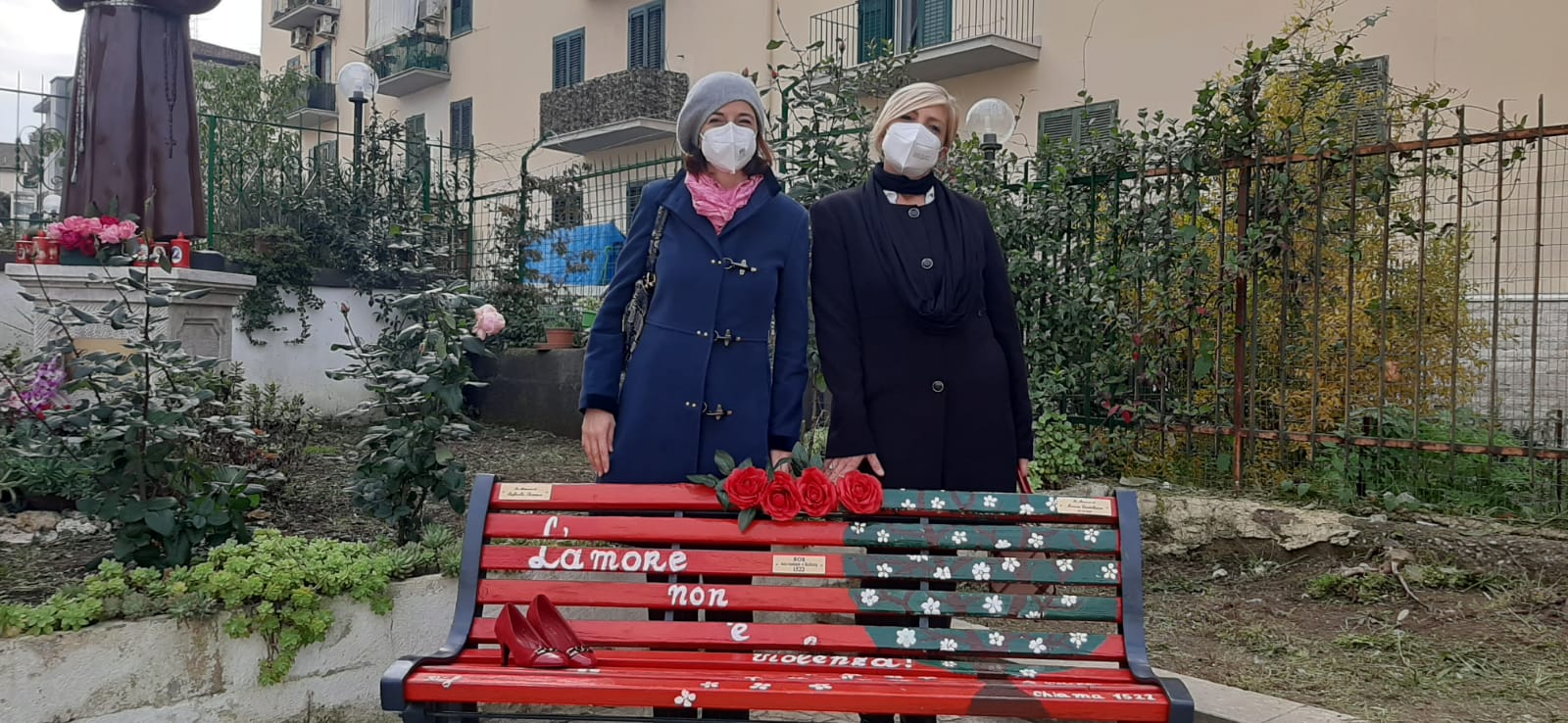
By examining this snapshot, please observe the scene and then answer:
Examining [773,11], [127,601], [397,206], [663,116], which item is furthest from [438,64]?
[127,601]

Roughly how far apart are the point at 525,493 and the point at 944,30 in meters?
14.7

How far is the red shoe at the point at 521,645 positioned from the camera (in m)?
2.55

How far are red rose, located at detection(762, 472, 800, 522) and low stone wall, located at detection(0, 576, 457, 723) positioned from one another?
1301 millimetres

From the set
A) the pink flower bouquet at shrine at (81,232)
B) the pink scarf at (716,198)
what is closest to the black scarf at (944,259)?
the pink scarf at (716,198)

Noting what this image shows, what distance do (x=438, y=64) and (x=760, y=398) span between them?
23.9 m

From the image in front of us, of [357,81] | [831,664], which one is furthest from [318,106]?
[831,664]

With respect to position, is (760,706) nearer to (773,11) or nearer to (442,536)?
(442,536)

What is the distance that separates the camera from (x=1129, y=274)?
5.94m

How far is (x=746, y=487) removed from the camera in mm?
2785

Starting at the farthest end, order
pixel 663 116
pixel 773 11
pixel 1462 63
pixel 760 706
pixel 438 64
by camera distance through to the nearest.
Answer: pixel 438 64 < pixel 663 116 < pixel 773 11 < pixel 1462 63 < pixel 760 706

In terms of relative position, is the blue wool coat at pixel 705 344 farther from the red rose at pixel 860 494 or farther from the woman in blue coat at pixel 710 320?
the red rose at pixel 860 494

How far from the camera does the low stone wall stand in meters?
2.83

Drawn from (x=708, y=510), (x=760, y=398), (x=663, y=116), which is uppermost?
(x=663, y=116)

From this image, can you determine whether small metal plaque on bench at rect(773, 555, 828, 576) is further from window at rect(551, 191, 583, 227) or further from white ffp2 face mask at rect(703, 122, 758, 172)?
window at rect(551, 191, 583, 227)
